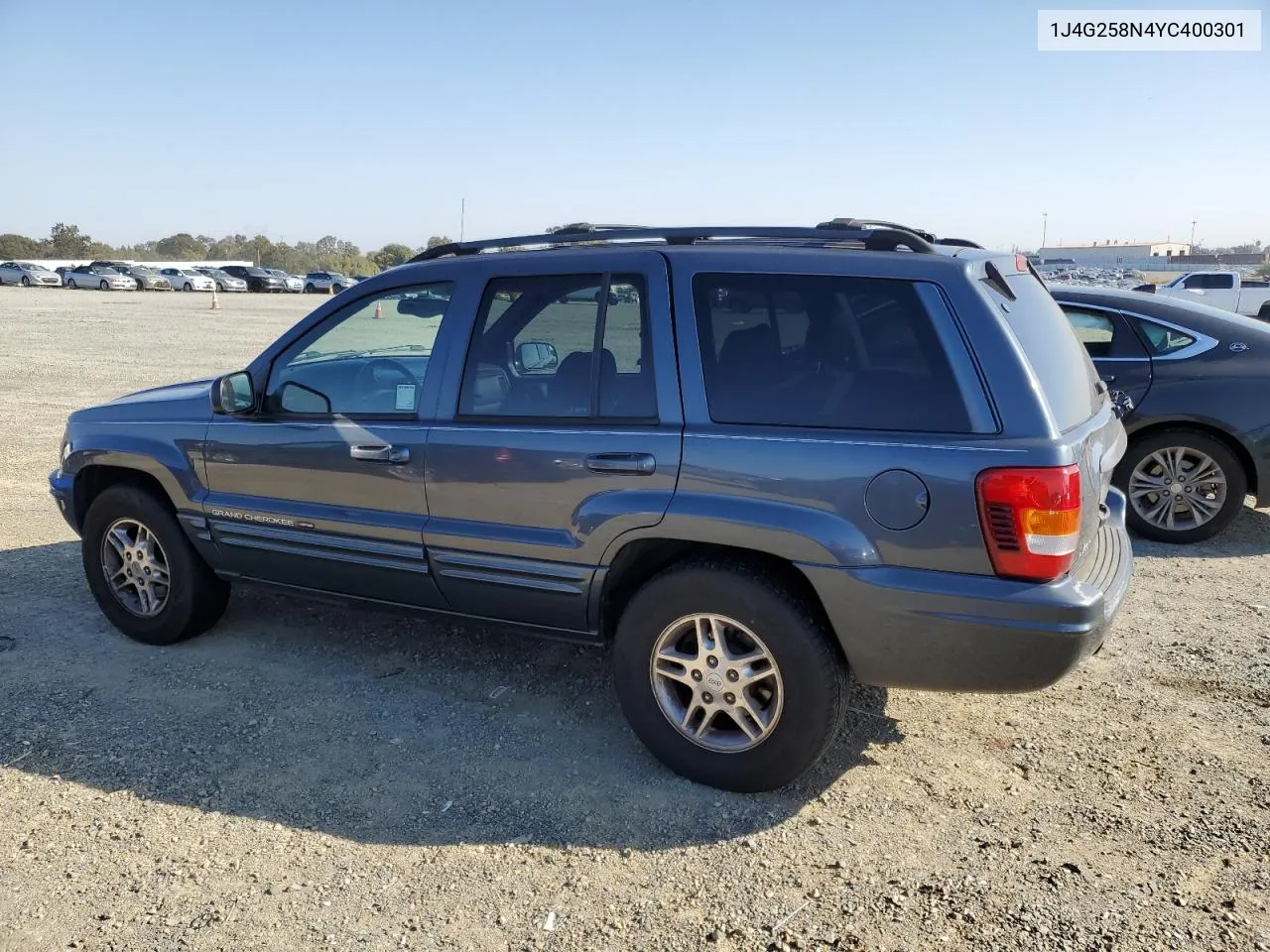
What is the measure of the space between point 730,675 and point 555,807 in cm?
75

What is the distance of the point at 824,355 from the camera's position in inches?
133

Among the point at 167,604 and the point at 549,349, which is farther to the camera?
the point at 167,604

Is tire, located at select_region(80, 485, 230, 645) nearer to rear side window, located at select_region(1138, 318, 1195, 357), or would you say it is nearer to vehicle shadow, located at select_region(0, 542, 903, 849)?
vehicle shadow, located at select_region(0, 542, 903, 849)

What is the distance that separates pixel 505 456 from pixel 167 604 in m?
2.14

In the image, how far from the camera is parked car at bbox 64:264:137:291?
53250mm

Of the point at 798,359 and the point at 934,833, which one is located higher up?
the point at 798,359

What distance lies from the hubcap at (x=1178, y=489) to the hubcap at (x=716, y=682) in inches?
170

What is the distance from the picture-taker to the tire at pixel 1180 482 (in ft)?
21.2

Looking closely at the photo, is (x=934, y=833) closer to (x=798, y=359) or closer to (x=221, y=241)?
(x=798, y=359)

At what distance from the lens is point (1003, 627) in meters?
3.10

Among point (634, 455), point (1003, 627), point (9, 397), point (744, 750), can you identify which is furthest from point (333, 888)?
point (9, 397)

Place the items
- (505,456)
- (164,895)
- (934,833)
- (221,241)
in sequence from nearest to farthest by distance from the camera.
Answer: (164,895)
(934,833)
(505,456)
(221,241)

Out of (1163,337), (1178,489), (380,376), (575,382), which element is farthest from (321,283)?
(575,382)

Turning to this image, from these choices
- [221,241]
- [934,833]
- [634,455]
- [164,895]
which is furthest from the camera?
[221,241]
